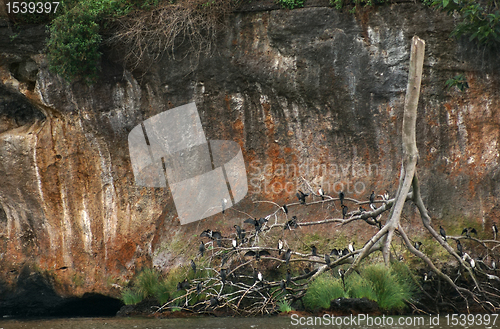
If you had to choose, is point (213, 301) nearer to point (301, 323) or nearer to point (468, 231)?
point (301, 323)

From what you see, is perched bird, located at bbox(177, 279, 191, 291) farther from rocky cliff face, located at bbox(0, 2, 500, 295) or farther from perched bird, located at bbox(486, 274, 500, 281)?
perched bird, located at bbox(486, 274, 500, 281)

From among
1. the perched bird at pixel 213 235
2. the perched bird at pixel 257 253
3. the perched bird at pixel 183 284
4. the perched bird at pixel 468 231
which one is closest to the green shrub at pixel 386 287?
the perched bird at pixel 468 231

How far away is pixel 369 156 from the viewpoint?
11.7 m

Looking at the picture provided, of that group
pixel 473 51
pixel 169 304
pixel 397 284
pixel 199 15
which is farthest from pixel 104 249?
pixel 473 51

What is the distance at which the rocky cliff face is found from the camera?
1124 centimetres

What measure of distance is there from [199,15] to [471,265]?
22.3ft

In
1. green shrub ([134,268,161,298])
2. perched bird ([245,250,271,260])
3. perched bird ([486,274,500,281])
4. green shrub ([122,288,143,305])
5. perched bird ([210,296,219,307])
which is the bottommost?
green shrub ([122,288,143,305])

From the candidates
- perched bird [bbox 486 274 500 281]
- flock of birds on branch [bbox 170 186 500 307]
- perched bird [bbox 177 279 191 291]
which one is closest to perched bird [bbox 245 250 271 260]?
flock of birds on branch [bbox 170 186 500 307]

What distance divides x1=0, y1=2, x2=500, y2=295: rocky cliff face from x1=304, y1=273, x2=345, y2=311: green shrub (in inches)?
94.6

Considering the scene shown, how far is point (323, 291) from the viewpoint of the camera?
30.8 ft

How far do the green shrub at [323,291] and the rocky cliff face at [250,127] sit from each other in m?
2.40

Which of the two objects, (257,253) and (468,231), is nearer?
(257,253)

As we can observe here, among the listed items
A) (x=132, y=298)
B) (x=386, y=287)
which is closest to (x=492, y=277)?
(x=386, y=287)

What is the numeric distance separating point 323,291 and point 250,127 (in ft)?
13.4
